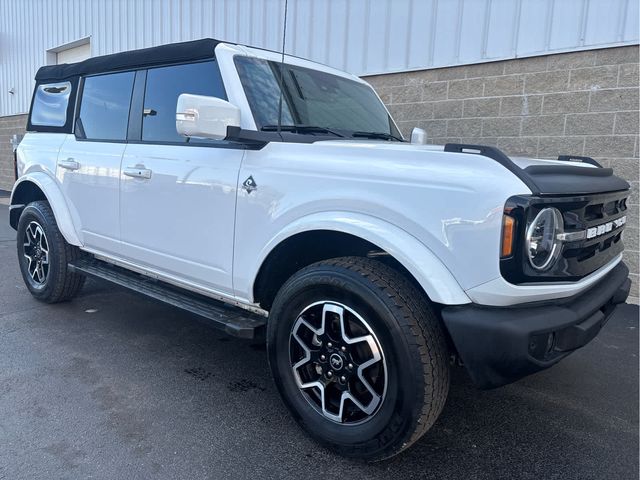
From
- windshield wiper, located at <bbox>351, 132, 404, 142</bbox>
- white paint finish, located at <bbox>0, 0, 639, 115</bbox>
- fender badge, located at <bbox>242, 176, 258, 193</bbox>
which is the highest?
white paint finish, located at <bbox>0, 0, 639, 115</bbox>

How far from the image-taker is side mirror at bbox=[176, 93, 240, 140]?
7.95 ft

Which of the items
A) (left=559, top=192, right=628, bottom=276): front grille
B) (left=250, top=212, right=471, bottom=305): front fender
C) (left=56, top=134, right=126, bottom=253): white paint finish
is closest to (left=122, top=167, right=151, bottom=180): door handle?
(left=56, top=134, right=126, bottom=253): white paint finish

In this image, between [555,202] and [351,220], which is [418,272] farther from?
[555,202]

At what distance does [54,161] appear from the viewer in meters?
4.21

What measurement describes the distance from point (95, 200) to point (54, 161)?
0.78 meters

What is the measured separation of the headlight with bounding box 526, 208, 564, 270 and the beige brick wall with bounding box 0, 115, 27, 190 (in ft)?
50.9

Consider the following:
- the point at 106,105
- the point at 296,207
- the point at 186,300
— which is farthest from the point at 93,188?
the point at 296,207

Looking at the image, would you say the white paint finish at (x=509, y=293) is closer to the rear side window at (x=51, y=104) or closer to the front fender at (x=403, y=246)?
the front fender at (x=403, y=246)

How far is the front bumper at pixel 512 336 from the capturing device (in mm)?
1935

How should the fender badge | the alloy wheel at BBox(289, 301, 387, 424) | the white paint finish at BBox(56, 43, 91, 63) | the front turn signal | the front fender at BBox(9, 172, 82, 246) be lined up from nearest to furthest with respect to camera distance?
the front turn signal, the alloy wheel at BBox(289, 301, 387, 424), the fender badge, the front fender at BBox(9, 172, 82, 246), the white paint finish at BBox(56, 43, 91, 63)

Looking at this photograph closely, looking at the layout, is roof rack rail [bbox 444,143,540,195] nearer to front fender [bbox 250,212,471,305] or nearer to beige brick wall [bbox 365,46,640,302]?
front fender [bbox 250,212,471,305]

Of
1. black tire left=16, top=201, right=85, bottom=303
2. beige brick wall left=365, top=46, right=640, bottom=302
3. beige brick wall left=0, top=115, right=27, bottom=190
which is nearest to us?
black tire left=16, top=201, right=85, bottom=303

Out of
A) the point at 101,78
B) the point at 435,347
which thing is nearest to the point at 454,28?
the point at 101,78

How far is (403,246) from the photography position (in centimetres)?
212
